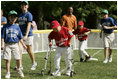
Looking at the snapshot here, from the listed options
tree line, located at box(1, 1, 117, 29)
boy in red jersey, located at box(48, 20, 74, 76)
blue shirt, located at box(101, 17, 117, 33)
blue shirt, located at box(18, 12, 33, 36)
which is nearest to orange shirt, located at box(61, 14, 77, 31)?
blue shirt, located at box(101, 17, 117, 33)

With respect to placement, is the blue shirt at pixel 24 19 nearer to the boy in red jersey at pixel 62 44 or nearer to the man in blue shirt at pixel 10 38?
the boy in red jersey at pixel 62 44

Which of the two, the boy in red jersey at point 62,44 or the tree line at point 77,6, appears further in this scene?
the tree line at point 77,6

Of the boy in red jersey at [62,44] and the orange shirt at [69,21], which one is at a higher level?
the orange shirt at [69,21]

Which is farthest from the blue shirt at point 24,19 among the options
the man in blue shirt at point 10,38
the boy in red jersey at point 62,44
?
the man in blue shirt at point 10,38

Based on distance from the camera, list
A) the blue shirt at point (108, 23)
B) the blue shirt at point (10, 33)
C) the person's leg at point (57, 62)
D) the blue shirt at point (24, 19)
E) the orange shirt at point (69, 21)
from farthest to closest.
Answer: the orange shirt at point (69, 21) < the blue shirt at point (108, 23) < the blue shirt at point (24, 19) < the person's leg at point (57, 62) < the blue shirt at point (10, 33)

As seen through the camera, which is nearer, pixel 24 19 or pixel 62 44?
pixel 62 44

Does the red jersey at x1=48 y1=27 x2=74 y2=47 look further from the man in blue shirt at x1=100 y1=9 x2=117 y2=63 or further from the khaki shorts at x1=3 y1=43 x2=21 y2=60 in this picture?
the man in blue shirt at x1=100 y1=9 x2=117 y2=63

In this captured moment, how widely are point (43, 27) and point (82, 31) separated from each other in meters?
24.7

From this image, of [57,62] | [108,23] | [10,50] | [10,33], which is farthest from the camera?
[108,23]

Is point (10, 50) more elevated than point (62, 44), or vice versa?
point (62, 44)

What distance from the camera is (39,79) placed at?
7699mm

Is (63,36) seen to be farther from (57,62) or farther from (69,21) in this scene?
(69,21)

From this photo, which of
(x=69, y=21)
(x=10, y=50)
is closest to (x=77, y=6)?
(x=69, y=21)

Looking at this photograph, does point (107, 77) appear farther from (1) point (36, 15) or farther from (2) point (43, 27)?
(1) point (36, 15)
